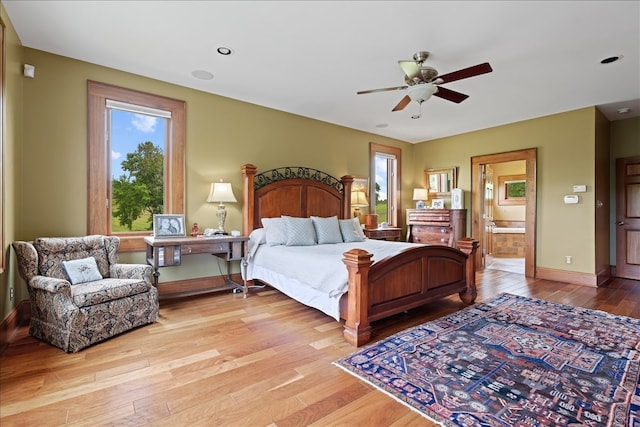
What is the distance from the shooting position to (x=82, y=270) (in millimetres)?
2990

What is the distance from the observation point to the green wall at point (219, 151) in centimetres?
317

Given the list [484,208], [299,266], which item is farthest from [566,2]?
[484,208]

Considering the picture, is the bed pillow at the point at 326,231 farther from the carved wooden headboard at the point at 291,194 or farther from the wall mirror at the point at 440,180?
the wall mirror at the point at 440,180

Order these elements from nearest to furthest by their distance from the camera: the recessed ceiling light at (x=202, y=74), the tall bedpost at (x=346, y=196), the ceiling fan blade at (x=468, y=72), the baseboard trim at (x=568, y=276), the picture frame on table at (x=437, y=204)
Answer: the ceiling fan blade at (x=468, y=72) → the recessed ceiling light at (x=202, y=74) → the baseboard trim at (x=568, y=276) → the tall bedpost at (x=346, y=196) → the picture frame on table at (x=437, y=204)

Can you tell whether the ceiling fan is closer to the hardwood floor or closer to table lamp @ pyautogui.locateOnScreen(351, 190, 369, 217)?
the hardwood floor

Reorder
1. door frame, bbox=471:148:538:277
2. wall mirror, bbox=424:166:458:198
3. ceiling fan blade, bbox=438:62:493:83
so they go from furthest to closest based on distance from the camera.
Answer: wall mirror, bbox=424:166:458:198
door frame, bbox=471:148:538:277
ceiling fan blade, bbox=438:62:493:83

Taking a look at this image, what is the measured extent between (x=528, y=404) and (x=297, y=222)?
3089mm

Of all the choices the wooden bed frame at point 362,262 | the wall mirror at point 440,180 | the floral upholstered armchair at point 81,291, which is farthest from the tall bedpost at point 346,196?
the floral upholstered armchair at point 81,291

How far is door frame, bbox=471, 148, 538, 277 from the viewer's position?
5.50 m

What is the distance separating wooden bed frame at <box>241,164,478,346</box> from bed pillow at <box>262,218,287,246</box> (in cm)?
35

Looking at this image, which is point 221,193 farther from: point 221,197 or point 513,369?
point 513,369

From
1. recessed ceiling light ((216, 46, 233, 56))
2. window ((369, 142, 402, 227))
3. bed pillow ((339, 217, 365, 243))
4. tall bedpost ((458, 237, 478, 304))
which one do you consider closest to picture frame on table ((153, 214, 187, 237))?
recessed ceiling light ((216, 46, 233, 56))

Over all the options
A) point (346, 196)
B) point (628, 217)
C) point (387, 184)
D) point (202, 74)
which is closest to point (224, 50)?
point (202, 74)

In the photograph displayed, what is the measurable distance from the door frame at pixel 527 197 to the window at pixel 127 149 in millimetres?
5463
